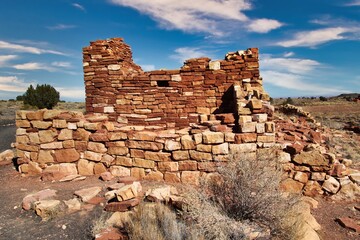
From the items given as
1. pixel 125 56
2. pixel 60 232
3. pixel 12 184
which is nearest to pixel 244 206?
pixel 60 232

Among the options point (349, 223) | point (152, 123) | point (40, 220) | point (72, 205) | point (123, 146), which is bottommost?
point (349, 223)

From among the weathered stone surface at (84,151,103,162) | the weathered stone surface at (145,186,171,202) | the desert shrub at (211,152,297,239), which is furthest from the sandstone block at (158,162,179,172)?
the desert shrub at (211,152,297,239)

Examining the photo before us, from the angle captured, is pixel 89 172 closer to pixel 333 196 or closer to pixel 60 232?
pixel 60 232

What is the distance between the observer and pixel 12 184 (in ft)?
20.3

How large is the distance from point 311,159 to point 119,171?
14.3 ft

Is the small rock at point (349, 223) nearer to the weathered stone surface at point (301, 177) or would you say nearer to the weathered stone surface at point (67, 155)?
the weathered stone surface at point (301, 177)

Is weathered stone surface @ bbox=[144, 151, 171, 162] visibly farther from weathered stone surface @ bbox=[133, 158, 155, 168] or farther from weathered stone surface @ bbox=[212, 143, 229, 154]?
weathered stone surface @ bbox=[212, 143, 229, 154]

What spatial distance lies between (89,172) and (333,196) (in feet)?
18.2

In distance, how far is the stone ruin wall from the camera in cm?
588

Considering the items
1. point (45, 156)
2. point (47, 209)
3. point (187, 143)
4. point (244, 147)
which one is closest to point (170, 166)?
point (187, 143)

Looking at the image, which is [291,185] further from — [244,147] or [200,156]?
[200,156]

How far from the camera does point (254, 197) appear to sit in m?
3.87

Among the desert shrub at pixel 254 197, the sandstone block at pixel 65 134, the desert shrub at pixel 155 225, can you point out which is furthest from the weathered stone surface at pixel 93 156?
the desert shrub at pixel 254 197

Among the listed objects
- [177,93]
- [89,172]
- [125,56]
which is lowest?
[89,172]
